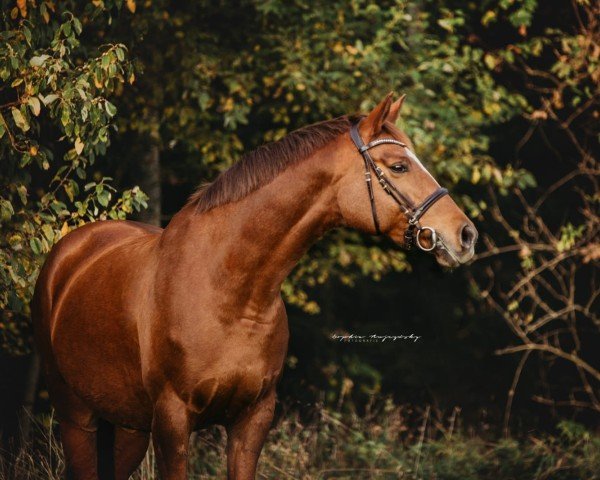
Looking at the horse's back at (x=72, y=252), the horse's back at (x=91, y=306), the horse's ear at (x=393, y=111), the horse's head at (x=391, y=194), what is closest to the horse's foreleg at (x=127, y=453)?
the horse's back at (x=91, y=306)

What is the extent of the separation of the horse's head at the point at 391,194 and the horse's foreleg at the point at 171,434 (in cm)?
113

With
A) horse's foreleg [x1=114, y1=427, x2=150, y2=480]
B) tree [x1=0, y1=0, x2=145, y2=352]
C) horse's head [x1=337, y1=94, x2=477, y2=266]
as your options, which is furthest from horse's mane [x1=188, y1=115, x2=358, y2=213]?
horse's foreleg [x1=114, y1=427, x2=150, y2=480]

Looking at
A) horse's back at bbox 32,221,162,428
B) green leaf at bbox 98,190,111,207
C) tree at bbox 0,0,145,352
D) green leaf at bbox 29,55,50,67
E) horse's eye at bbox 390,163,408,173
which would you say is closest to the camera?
horse's eye at bbox 390,163,408,173

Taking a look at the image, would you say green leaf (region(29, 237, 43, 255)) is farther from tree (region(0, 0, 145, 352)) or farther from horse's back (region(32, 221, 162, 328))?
horse's back (region(32, 221, 162, 328))

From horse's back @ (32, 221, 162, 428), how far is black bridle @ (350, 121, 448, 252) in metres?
1.21

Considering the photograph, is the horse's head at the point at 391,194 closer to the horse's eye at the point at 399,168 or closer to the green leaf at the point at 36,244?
the horse's eye at the point at 399,168

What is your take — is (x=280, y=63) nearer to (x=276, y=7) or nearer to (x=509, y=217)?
(x=276, y=7)

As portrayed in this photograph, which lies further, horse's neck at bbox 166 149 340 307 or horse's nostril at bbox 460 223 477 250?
horse's neck at bbox 166 149 340 307

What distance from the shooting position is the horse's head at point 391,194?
4039 mm

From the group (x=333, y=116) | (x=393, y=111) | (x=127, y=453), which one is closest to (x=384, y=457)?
(x=127, y=453)

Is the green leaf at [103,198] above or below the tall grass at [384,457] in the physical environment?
above

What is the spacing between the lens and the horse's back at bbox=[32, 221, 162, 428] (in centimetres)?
470

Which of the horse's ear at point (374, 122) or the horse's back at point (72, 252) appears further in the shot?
the horse's back at point (72, 252)

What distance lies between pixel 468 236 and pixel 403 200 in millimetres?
323
